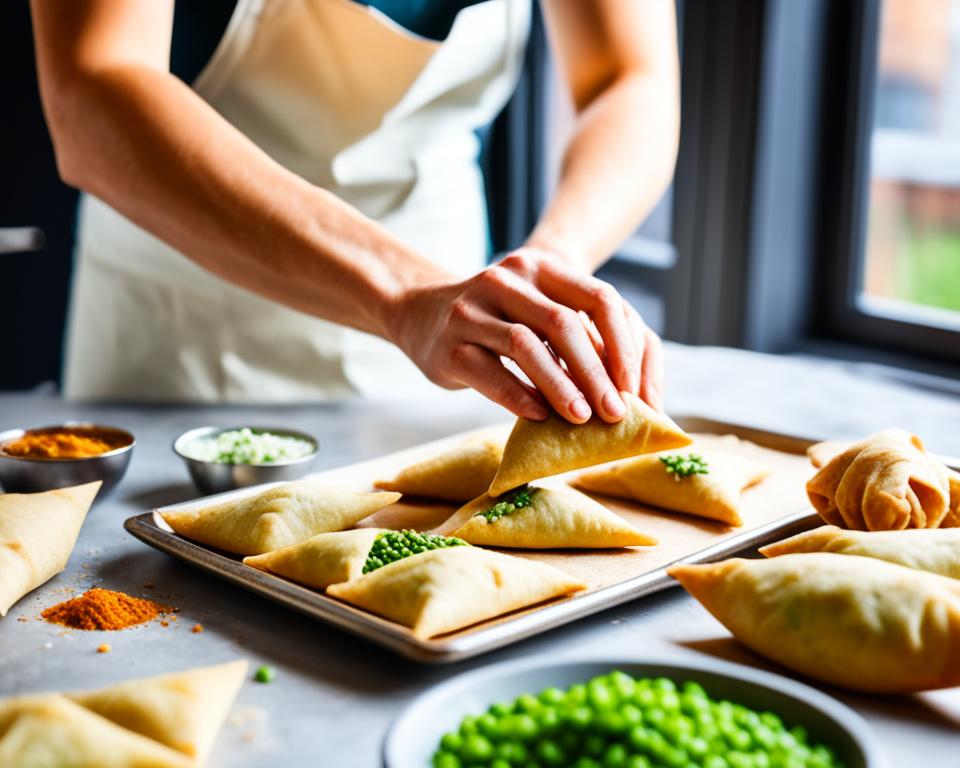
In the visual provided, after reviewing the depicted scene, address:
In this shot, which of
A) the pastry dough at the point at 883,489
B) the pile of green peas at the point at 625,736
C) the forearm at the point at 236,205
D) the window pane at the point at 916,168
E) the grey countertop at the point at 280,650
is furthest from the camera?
the window pane at the point at 916,168

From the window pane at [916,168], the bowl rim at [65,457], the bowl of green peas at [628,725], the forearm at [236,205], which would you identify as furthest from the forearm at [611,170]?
Answer: the bowl of green peas at [628,725]

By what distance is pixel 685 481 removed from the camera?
1.71m

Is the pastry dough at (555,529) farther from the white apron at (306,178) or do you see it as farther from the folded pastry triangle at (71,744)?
the white apron at (306,178)

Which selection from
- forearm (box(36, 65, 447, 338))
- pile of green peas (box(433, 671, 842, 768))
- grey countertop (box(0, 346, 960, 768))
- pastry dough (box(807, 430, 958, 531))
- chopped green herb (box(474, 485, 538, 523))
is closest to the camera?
pile of green peas (box(433, 671, 842, 768))

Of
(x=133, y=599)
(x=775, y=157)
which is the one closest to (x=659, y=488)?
(x=133, y=599)

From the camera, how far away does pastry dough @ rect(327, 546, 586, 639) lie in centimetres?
128

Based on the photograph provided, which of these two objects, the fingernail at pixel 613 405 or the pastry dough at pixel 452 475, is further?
the pastry dough at pixel 452 475

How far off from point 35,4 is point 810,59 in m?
2.14

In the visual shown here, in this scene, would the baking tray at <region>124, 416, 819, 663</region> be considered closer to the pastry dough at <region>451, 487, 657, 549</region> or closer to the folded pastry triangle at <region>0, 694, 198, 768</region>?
the pastry dough at <region>451, 487, 657, 549</region>

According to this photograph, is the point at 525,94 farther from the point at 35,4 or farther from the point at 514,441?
the point at 514,441

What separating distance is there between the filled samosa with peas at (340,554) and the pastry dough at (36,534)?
257 millimetres

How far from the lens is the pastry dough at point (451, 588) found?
1.28 metres

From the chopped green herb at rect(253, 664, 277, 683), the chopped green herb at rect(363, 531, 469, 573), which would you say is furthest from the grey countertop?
the chopped green herb at rect(363, 531, 469, 573)

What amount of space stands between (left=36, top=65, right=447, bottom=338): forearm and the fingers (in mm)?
206
